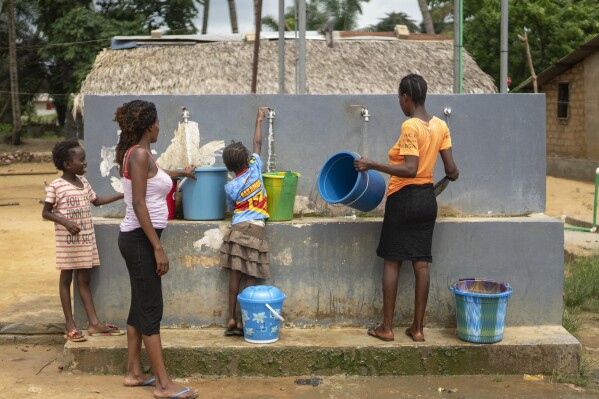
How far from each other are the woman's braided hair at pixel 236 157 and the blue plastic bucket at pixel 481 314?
1.54 meters

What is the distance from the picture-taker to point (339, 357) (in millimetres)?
4891

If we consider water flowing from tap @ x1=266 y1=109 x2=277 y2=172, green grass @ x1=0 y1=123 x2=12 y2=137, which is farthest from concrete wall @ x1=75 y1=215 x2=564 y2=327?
green grass @ x1=0 y1=123 x2=12 y2=137

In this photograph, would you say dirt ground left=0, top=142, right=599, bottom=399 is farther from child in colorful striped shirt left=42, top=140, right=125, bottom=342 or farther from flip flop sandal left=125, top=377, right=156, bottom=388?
child in colorful striped shirt left=42, top=140, right=125, bottom=342

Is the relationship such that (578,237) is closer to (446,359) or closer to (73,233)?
(446,359)

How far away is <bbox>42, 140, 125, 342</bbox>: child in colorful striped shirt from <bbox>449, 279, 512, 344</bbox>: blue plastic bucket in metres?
2.18

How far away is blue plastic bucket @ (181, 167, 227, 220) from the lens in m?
5.17

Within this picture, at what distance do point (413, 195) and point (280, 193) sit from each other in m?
0.89

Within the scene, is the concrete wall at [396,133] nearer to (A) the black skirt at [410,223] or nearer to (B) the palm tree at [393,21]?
(A) the black skirt at [410,223]

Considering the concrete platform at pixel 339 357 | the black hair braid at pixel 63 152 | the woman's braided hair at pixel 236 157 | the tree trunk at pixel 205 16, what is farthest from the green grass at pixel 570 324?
the tree trunk at pixel 205 16

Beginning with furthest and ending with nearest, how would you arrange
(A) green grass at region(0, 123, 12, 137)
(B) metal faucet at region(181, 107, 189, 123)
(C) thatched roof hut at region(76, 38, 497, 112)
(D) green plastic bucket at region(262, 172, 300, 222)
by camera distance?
(A) green grass at region(0, 123, 12, 137)
(C) thatched roof hut at region(76, 38, 497, 112)
(B) metal faucet at region(181, 107, 189, 123)
(D) green plastic bucket at region(262, 172, 300, 222)

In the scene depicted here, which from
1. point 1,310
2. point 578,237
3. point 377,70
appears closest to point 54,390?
point 1,310

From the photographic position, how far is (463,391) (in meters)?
4.65

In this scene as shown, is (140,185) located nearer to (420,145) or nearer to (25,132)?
(420,145)

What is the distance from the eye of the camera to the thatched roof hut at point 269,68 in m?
14.4
